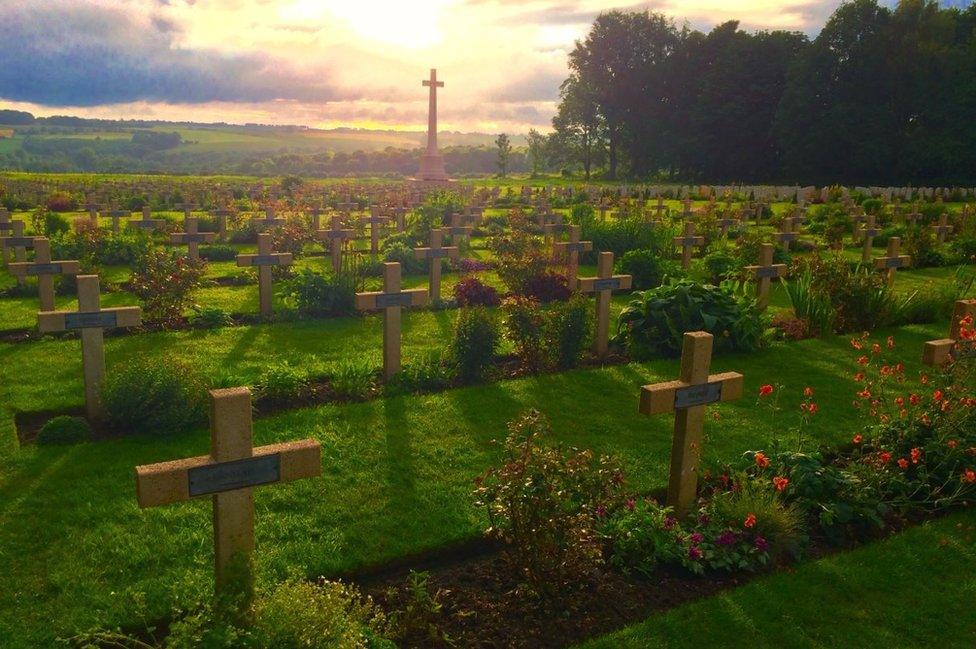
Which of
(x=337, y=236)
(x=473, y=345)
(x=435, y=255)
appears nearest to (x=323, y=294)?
(x=435, y=255)

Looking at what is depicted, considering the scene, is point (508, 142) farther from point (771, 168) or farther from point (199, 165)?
point (199, 165)

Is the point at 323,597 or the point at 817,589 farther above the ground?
the point at 323,597

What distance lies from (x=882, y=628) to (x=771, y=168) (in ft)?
184

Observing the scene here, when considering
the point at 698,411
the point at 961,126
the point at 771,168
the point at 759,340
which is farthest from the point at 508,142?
the point at 698,411

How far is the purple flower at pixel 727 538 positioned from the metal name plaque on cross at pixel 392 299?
4.37 m

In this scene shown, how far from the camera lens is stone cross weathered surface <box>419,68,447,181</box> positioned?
47000 mm

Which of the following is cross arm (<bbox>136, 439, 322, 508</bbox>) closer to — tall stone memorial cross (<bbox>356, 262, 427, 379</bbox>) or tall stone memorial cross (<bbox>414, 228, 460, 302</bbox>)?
tall stone memorial cross (<bbox>356, 262, 427, 379</bbox>)

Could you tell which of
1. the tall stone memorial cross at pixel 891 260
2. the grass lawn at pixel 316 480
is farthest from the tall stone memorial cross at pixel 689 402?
the tall stone memorial cross at pixel 891 260

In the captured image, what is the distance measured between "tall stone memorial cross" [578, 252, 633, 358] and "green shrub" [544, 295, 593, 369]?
445 millimetres

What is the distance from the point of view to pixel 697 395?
5004 millimetres

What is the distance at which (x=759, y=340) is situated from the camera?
9422 mm

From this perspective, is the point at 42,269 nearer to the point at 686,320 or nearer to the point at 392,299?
the point at 392,299

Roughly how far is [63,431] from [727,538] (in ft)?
17.2

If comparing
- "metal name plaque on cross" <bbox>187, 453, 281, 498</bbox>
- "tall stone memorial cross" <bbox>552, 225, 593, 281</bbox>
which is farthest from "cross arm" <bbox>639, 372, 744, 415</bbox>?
"tall stone memorial cross" <bbox>552, 225, 593, 281</bbox>
